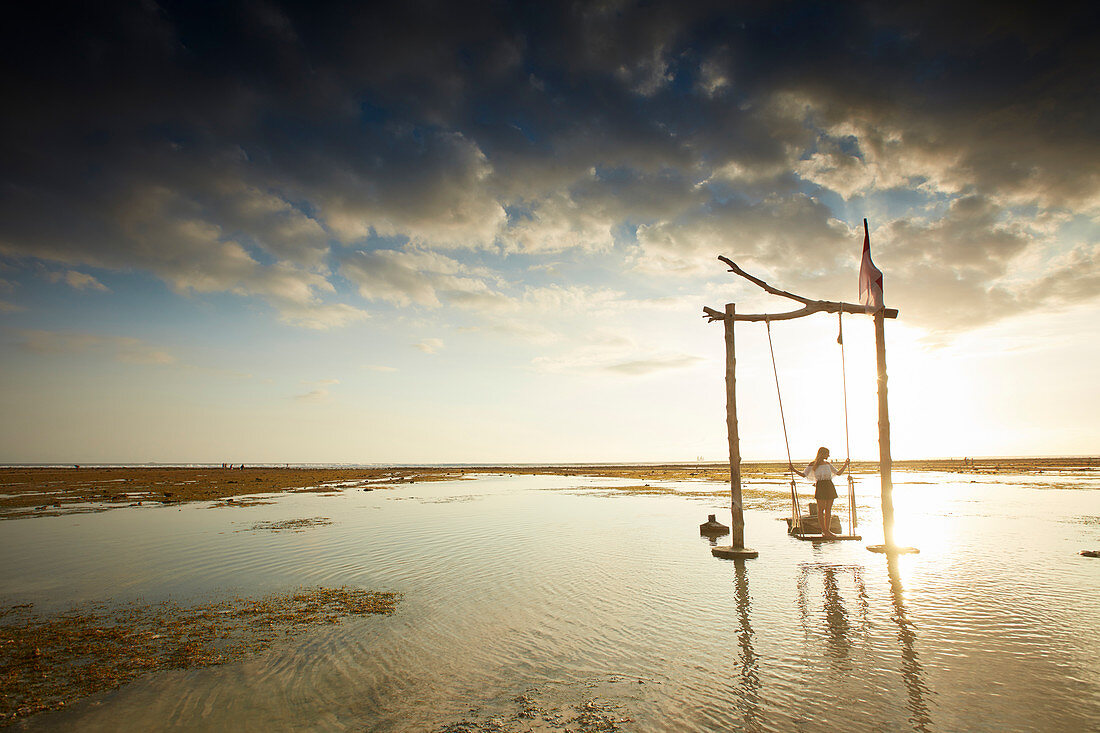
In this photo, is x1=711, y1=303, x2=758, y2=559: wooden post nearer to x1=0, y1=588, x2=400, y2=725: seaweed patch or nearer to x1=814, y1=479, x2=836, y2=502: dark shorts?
x1=814, y1=479, x2=836, y2=502: dark shorts

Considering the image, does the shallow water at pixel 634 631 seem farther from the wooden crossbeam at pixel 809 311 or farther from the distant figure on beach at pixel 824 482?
the wooden crossbeam at pixel 809 311

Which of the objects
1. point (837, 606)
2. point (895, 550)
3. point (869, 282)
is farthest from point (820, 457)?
point (837, 606)

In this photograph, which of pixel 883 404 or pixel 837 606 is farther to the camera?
pixel 883 404

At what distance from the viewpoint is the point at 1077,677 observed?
7246 millimetres

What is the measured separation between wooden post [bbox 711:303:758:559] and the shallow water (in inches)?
30.5

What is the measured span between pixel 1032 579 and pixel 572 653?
12183 mm

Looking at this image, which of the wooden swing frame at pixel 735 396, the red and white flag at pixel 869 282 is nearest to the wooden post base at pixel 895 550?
the wooden swing frame at pixel 735 396

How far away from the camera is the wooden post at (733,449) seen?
16.5 meters

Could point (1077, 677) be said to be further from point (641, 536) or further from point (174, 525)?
point (174, 525)

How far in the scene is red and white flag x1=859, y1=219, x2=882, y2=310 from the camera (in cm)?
1723

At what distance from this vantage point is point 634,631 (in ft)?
32.2

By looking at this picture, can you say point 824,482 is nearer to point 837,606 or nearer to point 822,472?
point 822,472

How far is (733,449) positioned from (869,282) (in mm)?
7307

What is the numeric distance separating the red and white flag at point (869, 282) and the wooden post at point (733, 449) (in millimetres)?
4426
